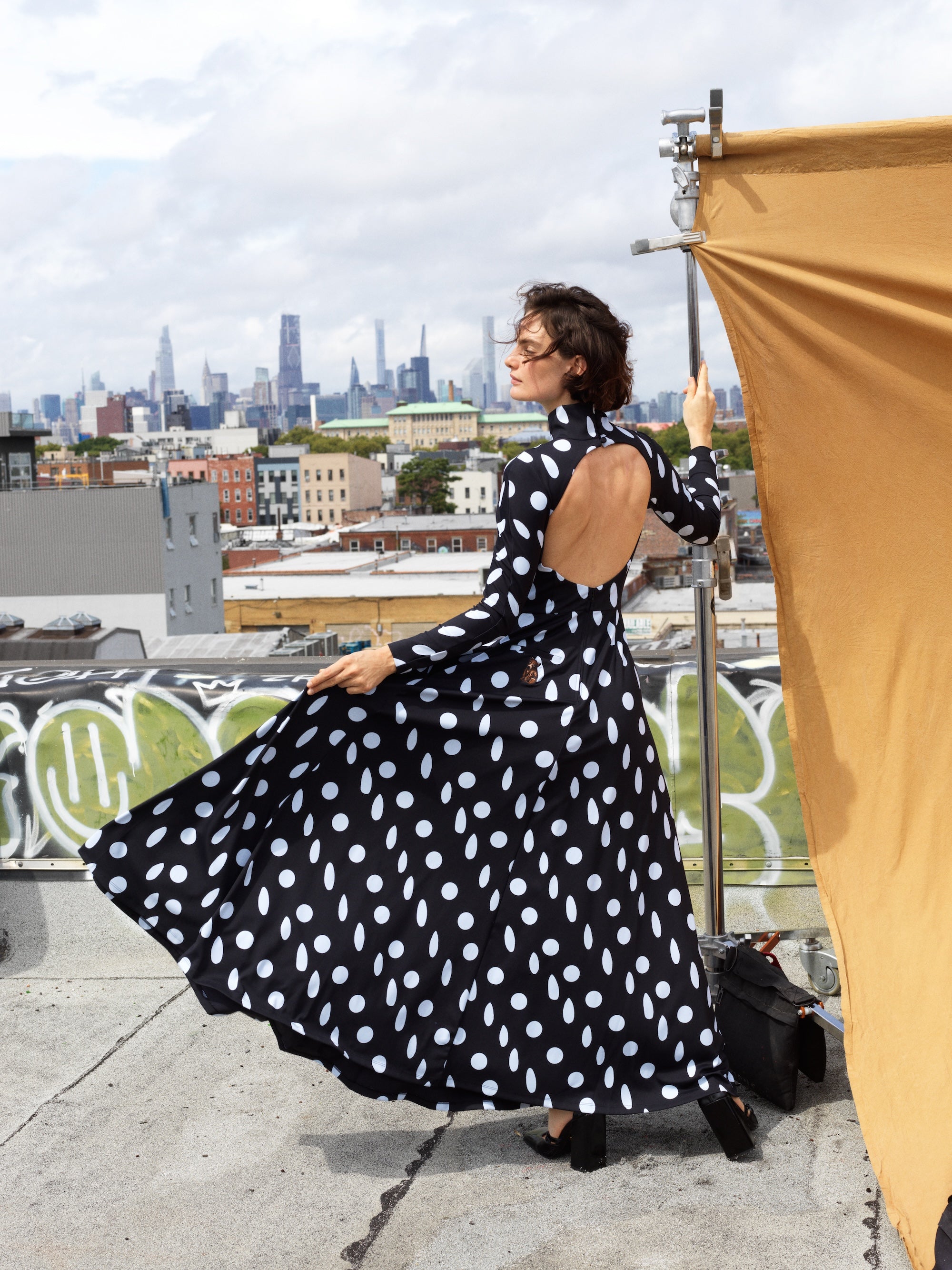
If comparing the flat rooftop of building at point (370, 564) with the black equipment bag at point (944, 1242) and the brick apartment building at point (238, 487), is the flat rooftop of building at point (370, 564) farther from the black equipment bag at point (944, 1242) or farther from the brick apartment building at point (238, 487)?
the brick apartment building at point (238, 487)

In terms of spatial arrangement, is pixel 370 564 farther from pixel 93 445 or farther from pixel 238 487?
pixel 93 445

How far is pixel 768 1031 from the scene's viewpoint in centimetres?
298

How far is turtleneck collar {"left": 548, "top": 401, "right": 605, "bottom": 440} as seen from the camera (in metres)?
2.77

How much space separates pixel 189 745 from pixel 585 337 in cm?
201

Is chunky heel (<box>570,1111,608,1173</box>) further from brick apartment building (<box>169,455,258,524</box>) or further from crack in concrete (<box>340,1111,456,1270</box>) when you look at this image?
brick apartment building (<box>169,455,258,524</box>)

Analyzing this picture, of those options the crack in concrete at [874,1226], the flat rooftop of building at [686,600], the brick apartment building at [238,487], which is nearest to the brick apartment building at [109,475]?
the flat rooftop of building at [686,600]

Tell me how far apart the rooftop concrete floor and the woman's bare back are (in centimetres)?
127

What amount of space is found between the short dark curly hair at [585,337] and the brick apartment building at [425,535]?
7368 cm

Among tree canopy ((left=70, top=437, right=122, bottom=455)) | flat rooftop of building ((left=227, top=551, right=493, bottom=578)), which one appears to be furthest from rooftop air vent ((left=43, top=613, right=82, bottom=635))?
tree canopy ((left=70, top=437, right=122, bottom=455))

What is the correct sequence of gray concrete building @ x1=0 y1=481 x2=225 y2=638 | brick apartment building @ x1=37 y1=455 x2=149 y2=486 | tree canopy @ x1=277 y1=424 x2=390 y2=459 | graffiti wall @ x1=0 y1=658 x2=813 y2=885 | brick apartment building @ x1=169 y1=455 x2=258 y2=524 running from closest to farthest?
graffiti wall @ x1=0 y1=658 x2=813 y2=885
gray concrete building @ x1=0 y1=481 x2=225 y2=638
brick apartment building @ x1=37 y1=455 x2=149 y2=486
brick apartment building @ x1=169 y1=455 x2=258 y2=524
tree canopy @ x1=277 y1=424 x2=390 y2=459

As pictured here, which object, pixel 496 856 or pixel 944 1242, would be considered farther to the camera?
pixel 496 856

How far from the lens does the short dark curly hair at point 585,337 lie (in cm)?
278

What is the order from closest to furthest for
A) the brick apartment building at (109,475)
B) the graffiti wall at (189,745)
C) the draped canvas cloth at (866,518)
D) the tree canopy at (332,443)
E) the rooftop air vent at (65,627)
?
the draped canvas cloth at (866,518), the graffiti wall at (189,745), the rooftop air vent at (65,627), the brick apartment building at (109,475), the tree canopy at (332,443)

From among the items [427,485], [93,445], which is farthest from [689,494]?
[93,445]
